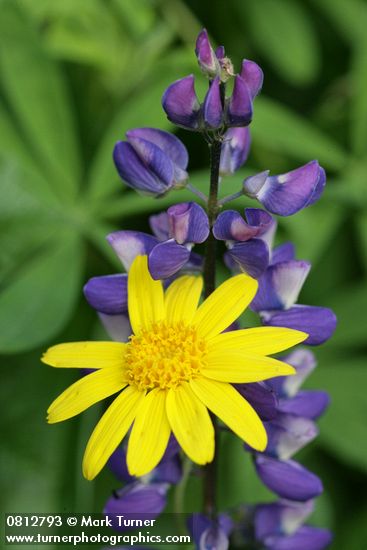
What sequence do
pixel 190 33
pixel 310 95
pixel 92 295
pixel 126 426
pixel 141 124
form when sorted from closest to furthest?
pixel 126 426 → pixel 92 295 → pixel 141 124 → pixel 190 33 → pixel 310 95

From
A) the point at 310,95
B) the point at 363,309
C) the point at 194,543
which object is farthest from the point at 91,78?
the point at 194,543

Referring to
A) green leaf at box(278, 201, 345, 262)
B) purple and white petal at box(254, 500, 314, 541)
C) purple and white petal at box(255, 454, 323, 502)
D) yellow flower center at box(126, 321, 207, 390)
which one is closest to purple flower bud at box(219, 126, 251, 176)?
yellow flower center at box(126, 321, 207, 390)

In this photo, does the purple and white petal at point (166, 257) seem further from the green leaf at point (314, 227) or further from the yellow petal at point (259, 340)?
the green leaf at point (314, 227)

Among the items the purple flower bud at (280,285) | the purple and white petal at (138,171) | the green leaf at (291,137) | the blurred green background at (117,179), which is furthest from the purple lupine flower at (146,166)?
the green leaf at (291,137)

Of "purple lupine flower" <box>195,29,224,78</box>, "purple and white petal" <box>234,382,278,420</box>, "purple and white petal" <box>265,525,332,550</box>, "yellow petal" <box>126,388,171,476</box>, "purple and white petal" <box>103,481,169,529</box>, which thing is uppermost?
"purple lupine flower" <box>195,29,224,78</box>

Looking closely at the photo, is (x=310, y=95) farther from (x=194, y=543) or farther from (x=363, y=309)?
(x=194, y=543)

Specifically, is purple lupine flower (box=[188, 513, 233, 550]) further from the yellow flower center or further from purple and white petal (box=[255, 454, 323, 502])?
the yellow flower center
